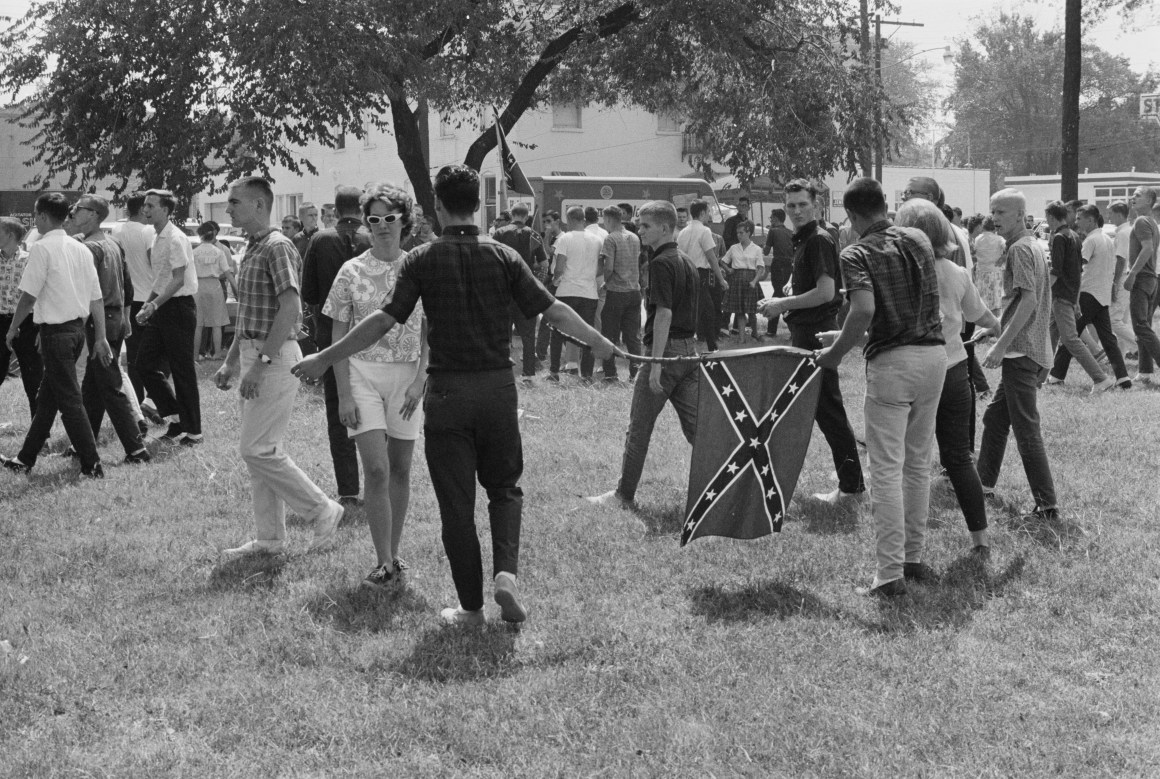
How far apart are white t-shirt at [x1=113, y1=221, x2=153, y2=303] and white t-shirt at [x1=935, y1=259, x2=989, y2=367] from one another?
7.63m

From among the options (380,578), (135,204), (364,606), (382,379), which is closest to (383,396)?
(382,379)

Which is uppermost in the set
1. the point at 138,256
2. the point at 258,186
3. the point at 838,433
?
the point at 258,186

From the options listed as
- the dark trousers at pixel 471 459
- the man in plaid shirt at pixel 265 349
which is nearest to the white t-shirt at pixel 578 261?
the man in plaid shirt at pixel 265 349

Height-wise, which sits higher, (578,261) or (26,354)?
(578,261)

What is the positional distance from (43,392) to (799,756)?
6.98m

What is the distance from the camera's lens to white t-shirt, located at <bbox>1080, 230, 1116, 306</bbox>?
495 inches

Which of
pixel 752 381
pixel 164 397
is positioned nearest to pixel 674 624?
pixel 752 381

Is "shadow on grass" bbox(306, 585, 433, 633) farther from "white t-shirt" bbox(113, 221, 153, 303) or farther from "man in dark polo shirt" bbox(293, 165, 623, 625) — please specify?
"white t-shirt" bbox(113, 221, 153, 303)

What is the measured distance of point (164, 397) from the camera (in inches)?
428

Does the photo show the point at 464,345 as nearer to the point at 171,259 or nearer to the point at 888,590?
the point at 888,590

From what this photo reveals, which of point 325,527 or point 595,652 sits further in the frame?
point 325,527

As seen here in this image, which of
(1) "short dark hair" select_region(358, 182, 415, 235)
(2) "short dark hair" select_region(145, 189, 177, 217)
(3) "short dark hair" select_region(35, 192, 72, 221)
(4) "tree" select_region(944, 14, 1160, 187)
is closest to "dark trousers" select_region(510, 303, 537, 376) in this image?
(2) "short dark hair" select_region(145, 189, 177, 217)

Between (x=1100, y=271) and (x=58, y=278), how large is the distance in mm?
9633

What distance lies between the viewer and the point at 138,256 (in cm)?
1146
